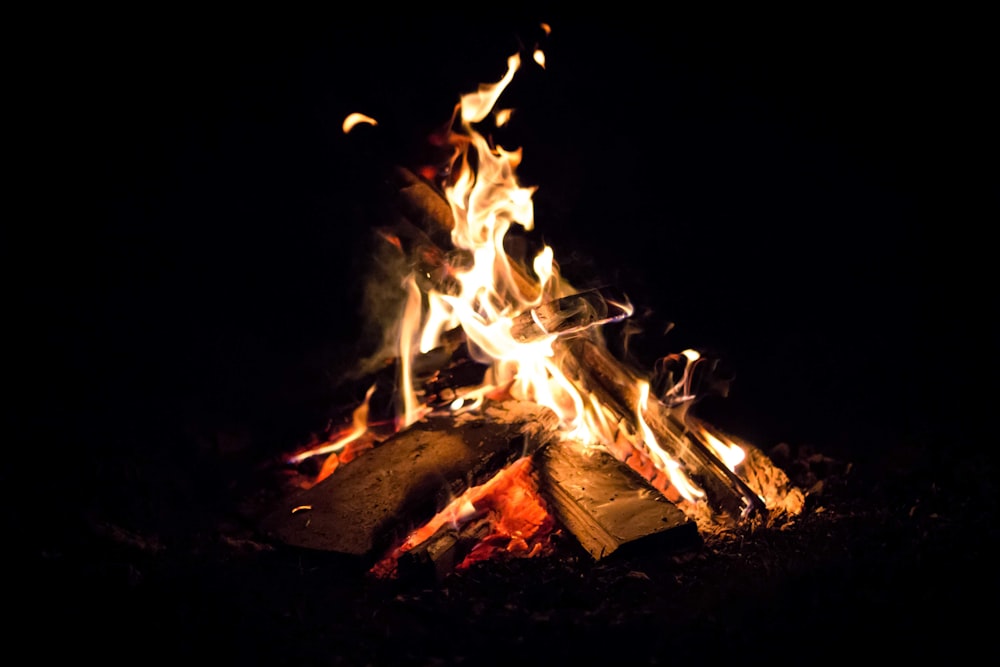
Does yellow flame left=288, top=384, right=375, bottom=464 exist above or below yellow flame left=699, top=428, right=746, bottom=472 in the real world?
above

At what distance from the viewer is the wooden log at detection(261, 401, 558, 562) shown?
2.78 metres

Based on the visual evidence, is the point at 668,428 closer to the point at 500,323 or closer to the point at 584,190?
the point at 500,323

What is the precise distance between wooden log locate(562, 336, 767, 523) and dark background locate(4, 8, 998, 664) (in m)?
0.64

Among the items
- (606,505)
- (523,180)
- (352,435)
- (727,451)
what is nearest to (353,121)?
(523,180)

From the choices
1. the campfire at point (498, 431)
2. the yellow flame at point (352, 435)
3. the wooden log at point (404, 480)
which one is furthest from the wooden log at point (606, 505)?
the yellow flame at point (352, 435)

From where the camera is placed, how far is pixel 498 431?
341cm

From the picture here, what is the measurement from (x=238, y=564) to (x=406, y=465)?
0.97m

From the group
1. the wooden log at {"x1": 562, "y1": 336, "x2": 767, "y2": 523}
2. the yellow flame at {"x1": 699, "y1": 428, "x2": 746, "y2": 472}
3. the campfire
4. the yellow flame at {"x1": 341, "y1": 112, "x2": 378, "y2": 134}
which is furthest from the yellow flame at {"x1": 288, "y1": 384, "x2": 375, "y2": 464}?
the yellow flame at {"x1": 699, "y1": 428, "x2": 746, "y2": 472}

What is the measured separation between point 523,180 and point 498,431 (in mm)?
3147

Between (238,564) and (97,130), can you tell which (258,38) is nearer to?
(97,130)

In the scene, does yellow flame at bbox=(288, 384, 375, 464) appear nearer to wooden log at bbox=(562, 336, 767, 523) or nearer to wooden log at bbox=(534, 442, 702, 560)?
wooden log at bbox=(534, 442, 702, 560)

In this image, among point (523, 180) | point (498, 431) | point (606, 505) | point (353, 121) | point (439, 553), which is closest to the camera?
point (439, 553)

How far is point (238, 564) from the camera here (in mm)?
2746

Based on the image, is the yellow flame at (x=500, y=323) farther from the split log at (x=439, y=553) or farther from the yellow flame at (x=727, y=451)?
the split log at (x=439, y=553)
